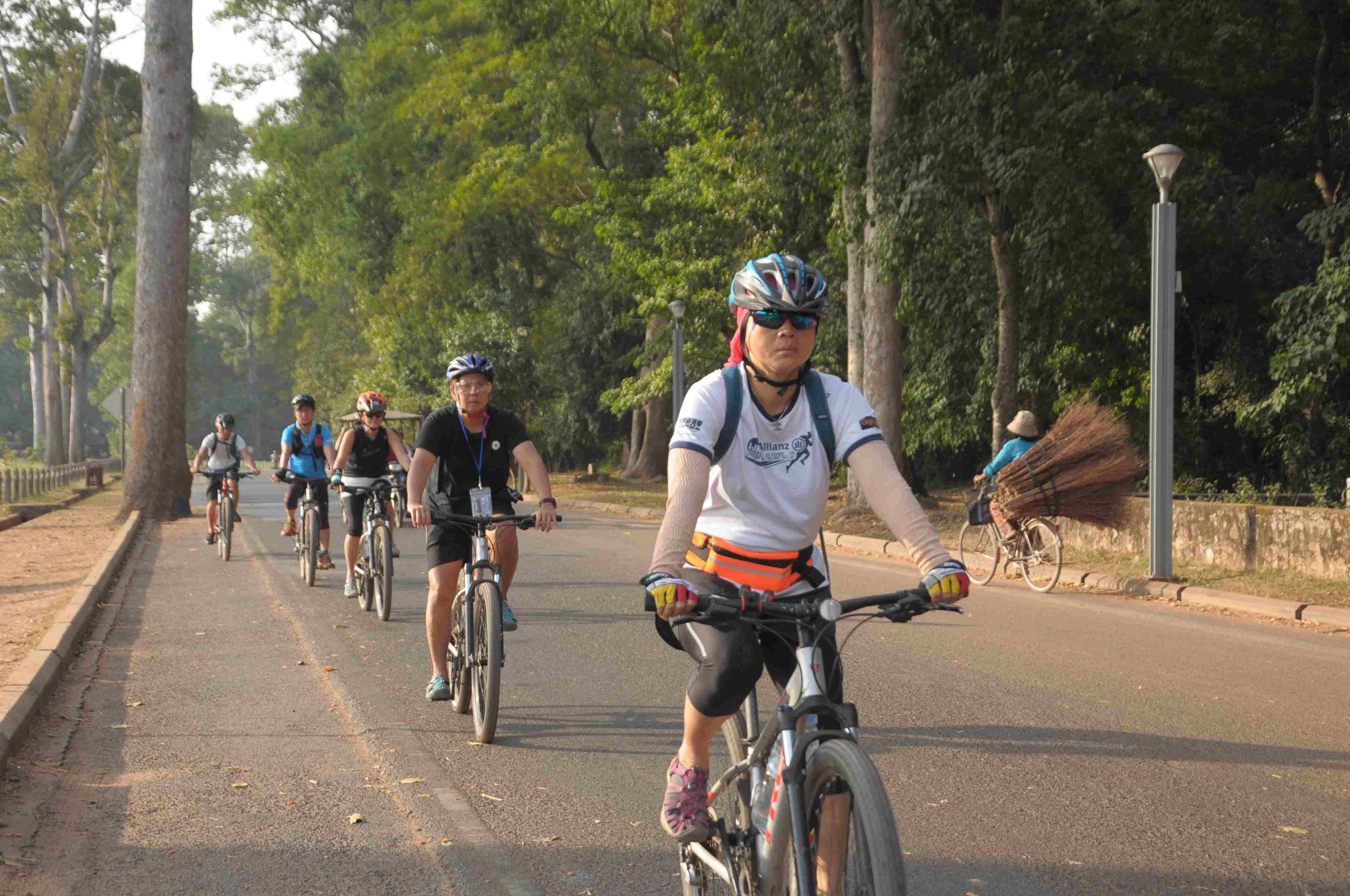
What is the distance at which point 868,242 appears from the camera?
66.6 ft

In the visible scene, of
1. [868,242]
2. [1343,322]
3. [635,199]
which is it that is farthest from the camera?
[635,199]

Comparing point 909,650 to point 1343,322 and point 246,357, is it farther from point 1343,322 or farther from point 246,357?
point 246,357

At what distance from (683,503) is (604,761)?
317 cm

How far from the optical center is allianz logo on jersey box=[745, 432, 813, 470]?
141 inches

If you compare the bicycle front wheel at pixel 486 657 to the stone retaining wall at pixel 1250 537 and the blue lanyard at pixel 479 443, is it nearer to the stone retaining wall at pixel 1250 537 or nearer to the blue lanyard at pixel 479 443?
the blue lanyard at pixel 479 443

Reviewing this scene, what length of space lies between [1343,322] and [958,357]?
978 cm

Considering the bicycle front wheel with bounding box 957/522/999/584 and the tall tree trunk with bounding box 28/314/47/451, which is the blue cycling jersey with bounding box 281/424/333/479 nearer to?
the bicycle front wheel with bounding box 957/522/999/584

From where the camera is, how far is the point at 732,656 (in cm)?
345

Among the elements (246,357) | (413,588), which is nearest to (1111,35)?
(413,588)

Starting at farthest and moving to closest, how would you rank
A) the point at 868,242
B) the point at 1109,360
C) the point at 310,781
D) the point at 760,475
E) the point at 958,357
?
1. the point at 958,357
2. the point at 1109,360
3. the point at 868,242
4. the point at 310,781
5. the point at 760,475

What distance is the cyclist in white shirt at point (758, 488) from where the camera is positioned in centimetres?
344

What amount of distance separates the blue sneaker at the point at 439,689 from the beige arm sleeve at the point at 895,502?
4.42 meters

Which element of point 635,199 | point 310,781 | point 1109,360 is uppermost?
point 635,199

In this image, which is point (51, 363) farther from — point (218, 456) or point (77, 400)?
point (218, 456)
